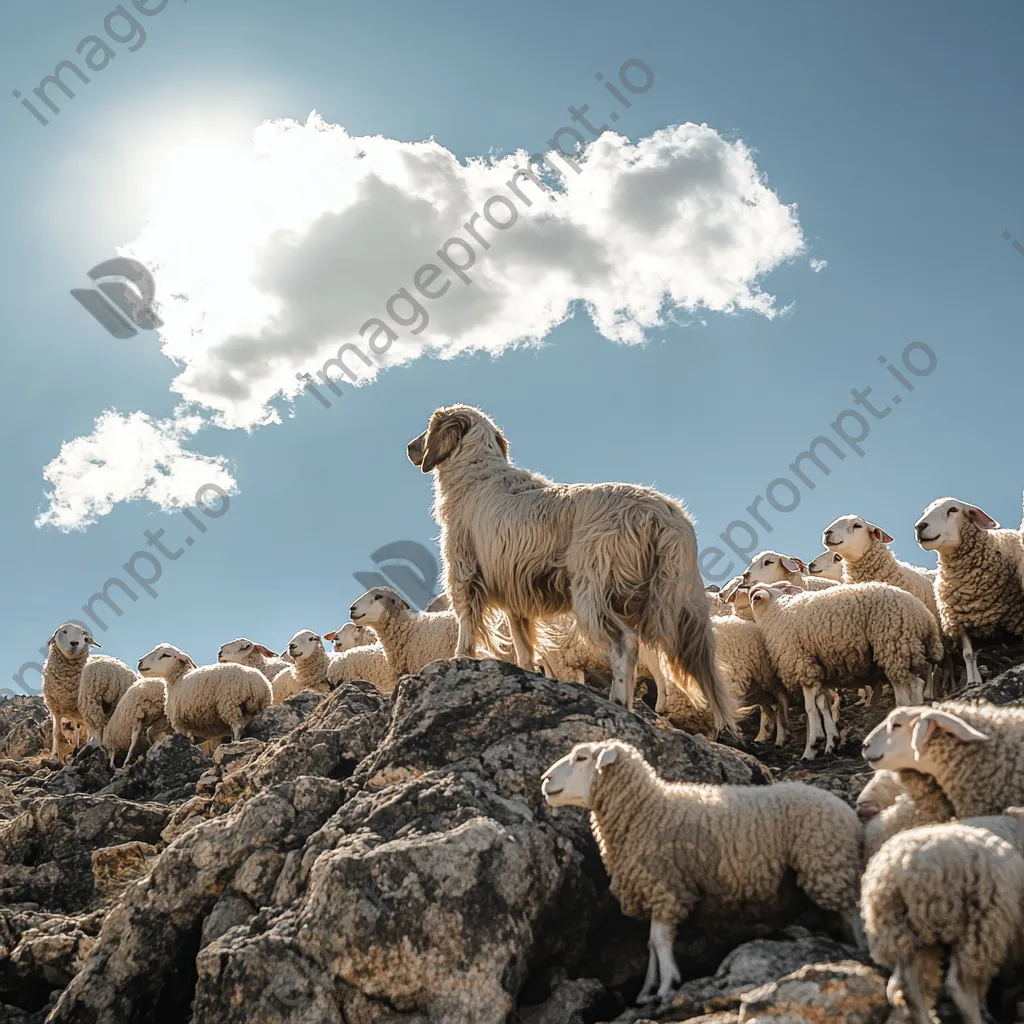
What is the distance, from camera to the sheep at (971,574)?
977 centimetres

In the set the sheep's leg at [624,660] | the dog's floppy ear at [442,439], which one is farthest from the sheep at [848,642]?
the dog's floppy ear at [442,439]

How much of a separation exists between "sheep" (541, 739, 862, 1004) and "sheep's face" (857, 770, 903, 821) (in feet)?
1.04

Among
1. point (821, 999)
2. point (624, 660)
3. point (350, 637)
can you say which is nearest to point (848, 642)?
point (624, 660)

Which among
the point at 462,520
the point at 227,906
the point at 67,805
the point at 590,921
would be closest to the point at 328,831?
the point at 227,906

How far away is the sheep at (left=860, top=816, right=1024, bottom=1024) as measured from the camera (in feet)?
13.2

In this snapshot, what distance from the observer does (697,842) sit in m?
5.39

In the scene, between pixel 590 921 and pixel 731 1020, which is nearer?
pixel 731 1020

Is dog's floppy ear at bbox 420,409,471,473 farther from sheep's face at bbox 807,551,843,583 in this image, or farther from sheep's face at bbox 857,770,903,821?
sheep's face at bbox 807,551,843,583

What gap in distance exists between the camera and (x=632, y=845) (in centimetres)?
548

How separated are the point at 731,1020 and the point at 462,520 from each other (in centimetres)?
554

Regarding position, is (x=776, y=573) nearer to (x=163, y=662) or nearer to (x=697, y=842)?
(x=697, y=842)

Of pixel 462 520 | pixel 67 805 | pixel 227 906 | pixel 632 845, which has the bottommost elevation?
pixel 67 805

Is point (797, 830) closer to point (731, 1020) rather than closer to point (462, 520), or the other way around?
point (731, 1020)

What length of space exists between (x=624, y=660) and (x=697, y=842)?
98.6 inches
